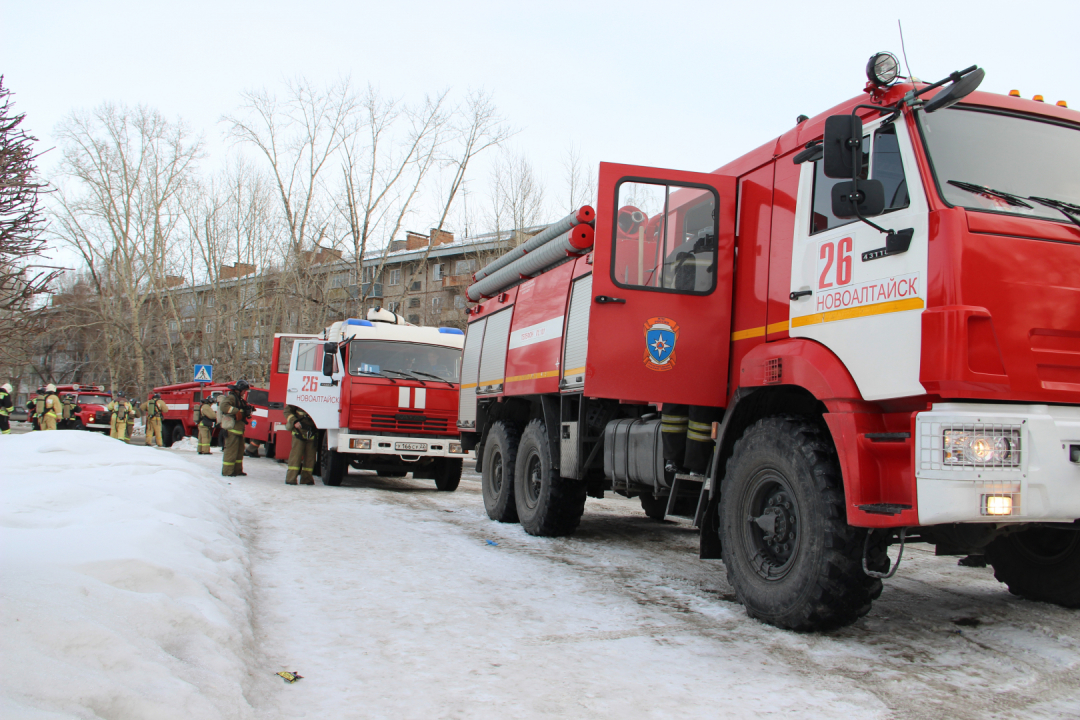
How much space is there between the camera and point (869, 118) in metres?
4.45

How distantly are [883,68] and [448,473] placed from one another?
10043 mm

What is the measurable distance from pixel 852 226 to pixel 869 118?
0.64 meters

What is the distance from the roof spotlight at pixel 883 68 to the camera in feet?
14.0

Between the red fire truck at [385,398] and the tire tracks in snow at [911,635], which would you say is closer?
the tire tracks in snow at [911,635]

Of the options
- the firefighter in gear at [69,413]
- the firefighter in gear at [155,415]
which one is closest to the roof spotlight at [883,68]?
the firefighter in gear at [155,415]

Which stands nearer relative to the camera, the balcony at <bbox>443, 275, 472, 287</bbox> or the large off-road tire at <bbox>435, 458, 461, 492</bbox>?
the large off-road tire at <bbox>435, 458, 461, 492</bbox>

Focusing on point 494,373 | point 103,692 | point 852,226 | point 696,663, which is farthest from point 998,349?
point 494,373

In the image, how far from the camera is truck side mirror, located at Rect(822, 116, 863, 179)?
408 centimetres

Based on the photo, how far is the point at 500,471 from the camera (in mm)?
9461

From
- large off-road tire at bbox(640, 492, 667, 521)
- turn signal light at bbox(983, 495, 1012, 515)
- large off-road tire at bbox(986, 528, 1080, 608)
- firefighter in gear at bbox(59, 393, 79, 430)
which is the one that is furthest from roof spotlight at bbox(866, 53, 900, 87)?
firefighter in gear at bbox(59, 393, 79, 430)

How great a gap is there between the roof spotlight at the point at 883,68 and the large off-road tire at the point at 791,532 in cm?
194

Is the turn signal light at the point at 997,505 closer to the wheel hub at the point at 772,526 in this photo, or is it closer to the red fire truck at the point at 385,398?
the wheel hub at the point at 772,526

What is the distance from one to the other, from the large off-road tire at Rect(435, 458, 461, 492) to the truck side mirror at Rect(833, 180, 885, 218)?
969 centimetres

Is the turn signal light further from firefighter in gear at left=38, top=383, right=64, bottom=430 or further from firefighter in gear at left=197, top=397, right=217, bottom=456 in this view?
firefighter in gear at left=38, top=383, right=64, bottom=430
